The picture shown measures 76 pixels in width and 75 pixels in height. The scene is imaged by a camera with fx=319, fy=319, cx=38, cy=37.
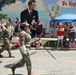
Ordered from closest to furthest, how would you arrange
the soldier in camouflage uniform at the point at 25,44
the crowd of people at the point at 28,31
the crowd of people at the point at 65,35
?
1. the soldier in camouflage uniform at the point at 25,44
2. the crowd of people at the point at 28,31
3. the crowd of people at the point at 65,35

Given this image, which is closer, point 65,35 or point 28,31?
point 28,31

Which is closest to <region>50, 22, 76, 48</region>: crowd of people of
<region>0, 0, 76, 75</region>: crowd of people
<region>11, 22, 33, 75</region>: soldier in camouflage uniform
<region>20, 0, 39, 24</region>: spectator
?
<region>0, 0, 76, 75</region>: crowd of people

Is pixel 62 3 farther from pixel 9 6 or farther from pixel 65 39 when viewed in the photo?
pixel 65 39

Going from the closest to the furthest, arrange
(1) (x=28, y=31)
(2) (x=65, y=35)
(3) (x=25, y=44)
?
(3) (x=25, y=44) < (1) (x=28, y=31) < (2) (x=65, y=35)

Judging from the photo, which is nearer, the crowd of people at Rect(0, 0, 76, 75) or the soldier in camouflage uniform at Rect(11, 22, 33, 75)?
the soldier in camouflage uniform at Rect(11, 22, 33, 75)

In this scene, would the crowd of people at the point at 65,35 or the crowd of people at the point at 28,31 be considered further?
the crowd of people at the point at 65,35

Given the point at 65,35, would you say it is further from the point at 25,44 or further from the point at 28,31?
the point at 25,44

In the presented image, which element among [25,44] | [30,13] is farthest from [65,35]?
Result: [25,44]

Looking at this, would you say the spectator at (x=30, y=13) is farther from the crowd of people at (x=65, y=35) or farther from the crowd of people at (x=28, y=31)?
the crowd of people at (x=65, y=35)

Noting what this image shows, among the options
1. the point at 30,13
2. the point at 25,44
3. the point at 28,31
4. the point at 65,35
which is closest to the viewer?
the point at 25,44

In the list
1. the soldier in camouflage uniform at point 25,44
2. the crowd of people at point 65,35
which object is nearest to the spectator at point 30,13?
the crowd of people at point 65,35

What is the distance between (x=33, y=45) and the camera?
20.0 meters

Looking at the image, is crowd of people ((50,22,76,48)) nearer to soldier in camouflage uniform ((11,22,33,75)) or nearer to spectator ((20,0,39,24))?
spectator ((20,0,39,24))

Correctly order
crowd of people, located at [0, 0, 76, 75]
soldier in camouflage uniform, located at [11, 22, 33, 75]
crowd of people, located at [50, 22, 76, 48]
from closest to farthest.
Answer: soldier in camouflage uniform, located at [11, 22, 33, 75] < crowd of people, located at [0, 0, 76, 75] < crowd of people, located at [50, 22, 76, 48]
